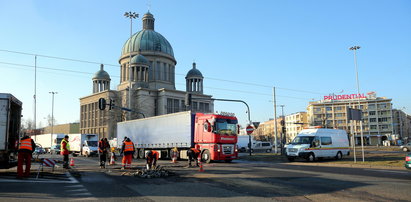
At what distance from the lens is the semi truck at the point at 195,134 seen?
21.9 m

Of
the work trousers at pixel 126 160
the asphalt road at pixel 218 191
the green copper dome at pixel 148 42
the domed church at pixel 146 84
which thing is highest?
the green copper dome at pixel 148 42

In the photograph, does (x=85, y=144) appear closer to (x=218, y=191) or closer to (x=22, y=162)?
(x=22, y=162)

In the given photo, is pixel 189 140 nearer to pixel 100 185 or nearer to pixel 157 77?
pixel 100 185

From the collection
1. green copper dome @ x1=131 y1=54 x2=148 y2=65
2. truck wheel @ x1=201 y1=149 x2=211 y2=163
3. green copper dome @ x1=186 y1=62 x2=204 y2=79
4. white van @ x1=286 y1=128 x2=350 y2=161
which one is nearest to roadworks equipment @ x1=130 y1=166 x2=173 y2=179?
truck wheel @ x1=201 y1=149 x2=211 y2=163

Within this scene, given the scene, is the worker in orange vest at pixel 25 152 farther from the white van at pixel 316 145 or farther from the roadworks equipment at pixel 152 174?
the white van at pixel 316 145

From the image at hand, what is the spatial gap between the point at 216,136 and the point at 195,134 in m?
2.20

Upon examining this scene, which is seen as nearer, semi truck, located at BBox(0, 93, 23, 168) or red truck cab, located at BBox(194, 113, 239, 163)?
semi truck, located at BBox(0, 93, 23, 168)

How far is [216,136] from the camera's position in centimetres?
2170

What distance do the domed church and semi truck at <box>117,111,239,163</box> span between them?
160 ft

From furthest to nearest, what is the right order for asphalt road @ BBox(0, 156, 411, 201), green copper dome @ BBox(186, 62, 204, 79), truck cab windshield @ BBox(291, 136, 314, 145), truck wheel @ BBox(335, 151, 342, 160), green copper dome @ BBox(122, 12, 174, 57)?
green copper dome @ BBox(186, 62, 204, 79)
green copper dome @ BBox(122, 12, 174, 57)
truck wheel @ BBox(335, 151, 342, 160)
truck cab windshield @ BBox(291, 136, 314, 145)
asphalt road @ BBox(0, 156, 411, 201)

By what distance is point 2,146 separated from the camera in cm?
1252

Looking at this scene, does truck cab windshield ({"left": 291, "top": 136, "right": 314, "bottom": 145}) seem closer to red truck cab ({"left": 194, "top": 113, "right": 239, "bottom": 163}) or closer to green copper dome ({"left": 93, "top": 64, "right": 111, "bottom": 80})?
red truck cab ({"left": 194, "top": 113, "right": 239, "bottom": 163})

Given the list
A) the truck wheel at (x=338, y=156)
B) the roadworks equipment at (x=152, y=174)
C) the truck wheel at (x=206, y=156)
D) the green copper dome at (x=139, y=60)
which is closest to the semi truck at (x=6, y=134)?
the roadworks equipment at (x=152, y=174)

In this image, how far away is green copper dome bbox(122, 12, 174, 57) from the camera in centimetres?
8619
